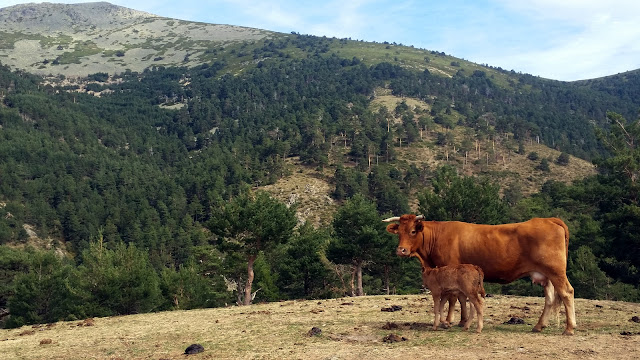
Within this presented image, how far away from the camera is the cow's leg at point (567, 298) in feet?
41.0

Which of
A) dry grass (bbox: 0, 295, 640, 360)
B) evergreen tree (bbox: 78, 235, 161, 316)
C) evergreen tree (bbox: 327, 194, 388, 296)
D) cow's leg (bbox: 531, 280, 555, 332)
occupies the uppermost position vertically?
cow's leg (bbox: 531, 280, 555, 332)

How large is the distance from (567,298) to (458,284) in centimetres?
305

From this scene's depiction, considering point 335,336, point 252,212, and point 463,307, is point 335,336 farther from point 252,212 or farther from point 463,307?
point 252,212

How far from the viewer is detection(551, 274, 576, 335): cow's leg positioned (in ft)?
41.0

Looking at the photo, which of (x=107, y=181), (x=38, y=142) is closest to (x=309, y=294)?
(x=107, y=181)

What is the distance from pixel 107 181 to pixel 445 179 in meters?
135

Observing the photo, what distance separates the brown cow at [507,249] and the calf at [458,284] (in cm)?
63

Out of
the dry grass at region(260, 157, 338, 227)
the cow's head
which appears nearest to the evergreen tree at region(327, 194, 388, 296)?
the cow's head

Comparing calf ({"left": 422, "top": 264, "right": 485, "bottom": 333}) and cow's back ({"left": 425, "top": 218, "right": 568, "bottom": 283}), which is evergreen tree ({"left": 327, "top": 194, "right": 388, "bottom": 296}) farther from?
calf ({"left": 422, "top": 264, "right": 485, "bottom": 333})

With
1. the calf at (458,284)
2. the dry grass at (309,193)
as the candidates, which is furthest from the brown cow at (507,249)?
the dry grass at (309,193)

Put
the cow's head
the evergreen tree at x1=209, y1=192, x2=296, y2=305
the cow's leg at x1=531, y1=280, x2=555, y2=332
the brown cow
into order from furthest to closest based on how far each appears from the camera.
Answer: the evergreen tree at x1=209, y1=192, x2=296, y2=305
the cow's head
the cow's leg at x1=531, y1=280, x2=555, y2=332
the brown cow

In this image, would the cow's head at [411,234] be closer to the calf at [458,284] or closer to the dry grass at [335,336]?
the calf at [458,284]

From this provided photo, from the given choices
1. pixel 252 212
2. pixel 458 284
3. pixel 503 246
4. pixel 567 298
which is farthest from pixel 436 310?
pixel 252 212

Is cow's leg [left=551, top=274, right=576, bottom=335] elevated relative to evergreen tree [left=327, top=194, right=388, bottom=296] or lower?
elevated
